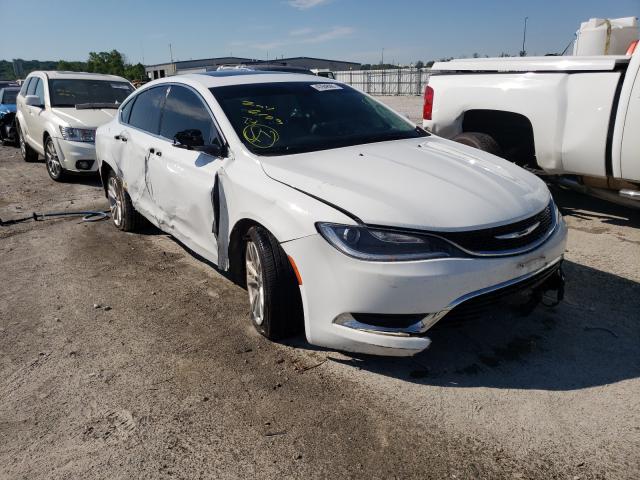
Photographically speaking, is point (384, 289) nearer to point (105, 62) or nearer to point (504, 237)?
point (504, 237)

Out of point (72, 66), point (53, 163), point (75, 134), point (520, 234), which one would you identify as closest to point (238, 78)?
point (520, 234)

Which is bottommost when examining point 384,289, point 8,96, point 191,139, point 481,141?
point 384,289

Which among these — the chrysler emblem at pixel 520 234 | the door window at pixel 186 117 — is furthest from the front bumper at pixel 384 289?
the door window at pixel 186 117

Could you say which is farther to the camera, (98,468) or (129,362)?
(129,362)

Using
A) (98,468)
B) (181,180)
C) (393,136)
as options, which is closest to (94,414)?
(98,468)

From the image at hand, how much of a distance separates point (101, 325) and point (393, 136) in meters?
2.57

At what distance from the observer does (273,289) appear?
120 inches

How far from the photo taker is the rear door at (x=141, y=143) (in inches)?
187

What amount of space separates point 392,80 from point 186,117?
98.5ft

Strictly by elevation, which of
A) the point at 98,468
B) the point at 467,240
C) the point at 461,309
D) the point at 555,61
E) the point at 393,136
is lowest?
the point at 98,468

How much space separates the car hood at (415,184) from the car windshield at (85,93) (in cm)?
709

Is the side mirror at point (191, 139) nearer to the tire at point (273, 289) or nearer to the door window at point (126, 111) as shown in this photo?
the tire at point (273, 289)

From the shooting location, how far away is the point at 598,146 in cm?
480

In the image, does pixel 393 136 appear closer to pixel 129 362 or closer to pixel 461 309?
pixel 461 309
